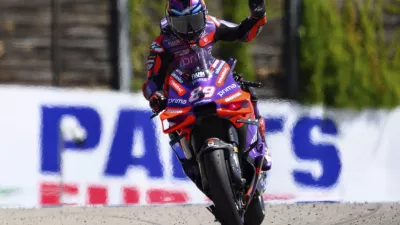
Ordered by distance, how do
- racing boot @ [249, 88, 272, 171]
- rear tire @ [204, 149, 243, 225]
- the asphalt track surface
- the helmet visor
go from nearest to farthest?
rear tire @ [204, 149, 243, 225], the helmet visor, racing boot @ [249, 88, 272, 171], the asphalt track surface

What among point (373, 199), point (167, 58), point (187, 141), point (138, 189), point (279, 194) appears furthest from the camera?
point (373, 199)

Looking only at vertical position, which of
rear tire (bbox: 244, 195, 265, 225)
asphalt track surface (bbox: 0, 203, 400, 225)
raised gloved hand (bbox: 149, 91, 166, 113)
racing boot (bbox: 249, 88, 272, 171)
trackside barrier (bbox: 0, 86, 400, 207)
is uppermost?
raised gloved hand (bbox: 149, 91, 166, 113)

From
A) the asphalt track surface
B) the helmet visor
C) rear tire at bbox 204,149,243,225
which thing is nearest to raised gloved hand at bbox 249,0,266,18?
the helmet visor

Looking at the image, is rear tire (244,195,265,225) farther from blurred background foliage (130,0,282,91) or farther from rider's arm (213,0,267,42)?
blurred background foliage (130,0,282,91)

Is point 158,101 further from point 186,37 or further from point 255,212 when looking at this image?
point 255,212

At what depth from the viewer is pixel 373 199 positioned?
11023mm

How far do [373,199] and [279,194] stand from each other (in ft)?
4.78

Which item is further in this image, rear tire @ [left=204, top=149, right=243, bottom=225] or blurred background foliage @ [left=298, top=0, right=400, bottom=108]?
blurred background foliage @ [left=298, top=0, right=400, bottom=108]

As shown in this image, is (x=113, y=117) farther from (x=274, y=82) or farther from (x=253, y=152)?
(x=253, y=152)

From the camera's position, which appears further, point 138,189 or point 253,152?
point 138,189

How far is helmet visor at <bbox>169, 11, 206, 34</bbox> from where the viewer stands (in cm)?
598

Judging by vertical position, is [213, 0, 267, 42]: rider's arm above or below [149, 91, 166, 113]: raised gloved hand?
above

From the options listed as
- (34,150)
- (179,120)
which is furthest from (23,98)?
(179,120)

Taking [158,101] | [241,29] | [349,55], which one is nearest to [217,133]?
[158,101]
